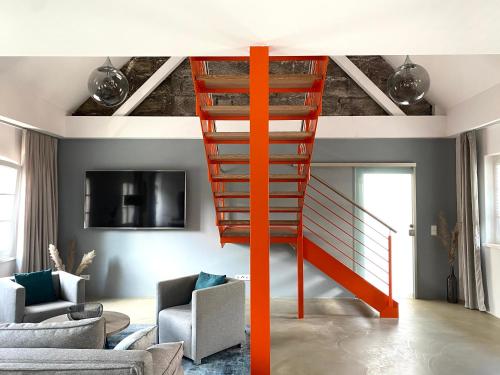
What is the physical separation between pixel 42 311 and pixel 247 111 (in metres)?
2.95

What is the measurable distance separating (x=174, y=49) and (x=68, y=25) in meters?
0.69

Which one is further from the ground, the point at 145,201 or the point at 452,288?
the point at 145,201

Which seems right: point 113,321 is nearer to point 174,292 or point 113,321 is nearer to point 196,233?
point 174,292

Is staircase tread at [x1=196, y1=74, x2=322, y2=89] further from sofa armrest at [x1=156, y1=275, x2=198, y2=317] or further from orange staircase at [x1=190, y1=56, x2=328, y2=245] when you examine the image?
sofa armrest at [x1=156, y1=275, x2=198, y2=317]

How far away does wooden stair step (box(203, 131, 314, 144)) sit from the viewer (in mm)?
3617

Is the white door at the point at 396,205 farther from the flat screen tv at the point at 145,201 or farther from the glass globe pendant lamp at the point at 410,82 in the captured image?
the flat screen tv at the point at 145,201

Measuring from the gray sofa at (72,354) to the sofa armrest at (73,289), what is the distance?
8.14ft

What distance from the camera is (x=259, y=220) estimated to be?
2555 mm

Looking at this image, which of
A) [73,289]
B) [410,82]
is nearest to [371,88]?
[410,82]

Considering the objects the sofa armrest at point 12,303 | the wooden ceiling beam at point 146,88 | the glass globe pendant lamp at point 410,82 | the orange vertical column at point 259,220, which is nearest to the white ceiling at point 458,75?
the glass globe pendant lamp at point 410,82

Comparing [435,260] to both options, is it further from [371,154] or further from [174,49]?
[174,49]

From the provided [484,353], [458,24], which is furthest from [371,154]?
[458,24]

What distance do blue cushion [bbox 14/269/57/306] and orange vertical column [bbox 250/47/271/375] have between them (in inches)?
114

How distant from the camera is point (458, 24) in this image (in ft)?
7.50
